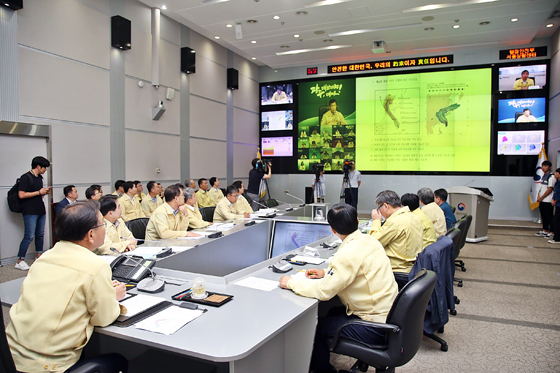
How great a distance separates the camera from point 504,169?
915cm

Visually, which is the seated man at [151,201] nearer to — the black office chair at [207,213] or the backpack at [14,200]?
the black office chair at [207,213]

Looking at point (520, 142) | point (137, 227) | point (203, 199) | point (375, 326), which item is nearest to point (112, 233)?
point (137, 227)

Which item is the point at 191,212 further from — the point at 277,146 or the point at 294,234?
the point at 277,146

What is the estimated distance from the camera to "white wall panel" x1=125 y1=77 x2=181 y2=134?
6840mm

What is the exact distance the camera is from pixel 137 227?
14.4 feet

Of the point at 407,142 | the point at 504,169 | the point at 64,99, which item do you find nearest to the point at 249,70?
the point at 407,142

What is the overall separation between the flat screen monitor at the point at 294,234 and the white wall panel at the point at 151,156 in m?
3.57

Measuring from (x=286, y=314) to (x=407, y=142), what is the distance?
357 inches

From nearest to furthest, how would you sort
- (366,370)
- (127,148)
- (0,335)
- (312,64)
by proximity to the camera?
(0,335)
(366,370)
(127,148)
(312,64)

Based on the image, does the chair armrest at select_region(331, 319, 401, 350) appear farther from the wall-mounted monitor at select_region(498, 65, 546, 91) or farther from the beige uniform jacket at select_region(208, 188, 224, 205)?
the wall-mounted monitor at select_region(498, 65, 546, 91)

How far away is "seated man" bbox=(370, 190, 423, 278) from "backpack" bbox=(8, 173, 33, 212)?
4.73 meters

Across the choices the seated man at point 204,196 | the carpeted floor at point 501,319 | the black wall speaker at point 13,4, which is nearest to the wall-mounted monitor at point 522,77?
the carpeted floor at point 501,319

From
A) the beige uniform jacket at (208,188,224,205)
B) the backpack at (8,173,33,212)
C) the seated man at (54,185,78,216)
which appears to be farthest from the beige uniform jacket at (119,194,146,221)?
the beige uniform jacket at (208,188,224,205)

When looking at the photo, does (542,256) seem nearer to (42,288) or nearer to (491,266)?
(491,266)
